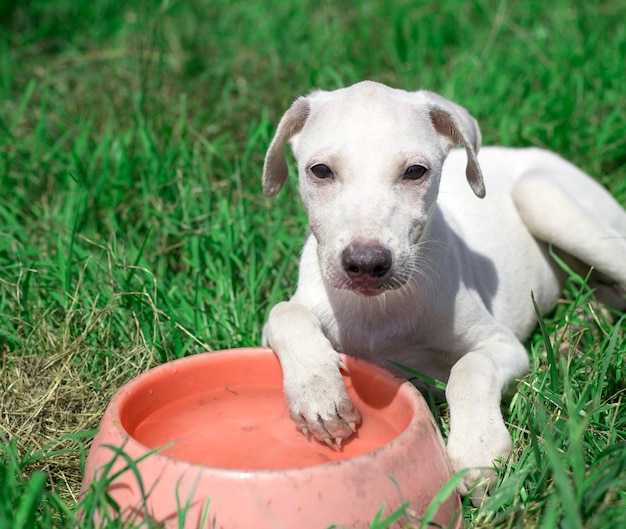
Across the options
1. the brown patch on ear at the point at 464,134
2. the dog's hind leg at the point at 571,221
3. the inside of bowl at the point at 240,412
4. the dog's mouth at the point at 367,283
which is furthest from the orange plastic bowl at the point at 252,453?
the dog's hind leg at the point at 571,221

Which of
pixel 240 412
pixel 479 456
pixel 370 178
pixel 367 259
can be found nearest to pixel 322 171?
pixel 370 178

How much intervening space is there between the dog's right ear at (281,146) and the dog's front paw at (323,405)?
1.05 m

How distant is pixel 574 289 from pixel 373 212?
181cm

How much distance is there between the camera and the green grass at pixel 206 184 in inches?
129

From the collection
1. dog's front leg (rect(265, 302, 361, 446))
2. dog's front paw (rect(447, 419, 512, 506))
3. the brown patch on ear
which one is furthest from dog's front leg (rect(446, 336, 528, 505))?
the brown patch on ear

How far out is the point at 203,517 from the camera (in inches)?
104

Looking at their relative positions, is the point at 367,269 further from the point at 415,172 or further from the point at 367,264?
the point at 415,172

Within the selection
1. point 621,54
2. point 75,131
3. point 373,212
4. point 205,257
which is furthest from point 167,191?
point 621,54

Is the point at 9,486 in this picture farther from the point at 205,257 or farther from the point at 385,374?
the point at 205,257

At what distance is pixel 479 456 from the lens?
3090 millimetres

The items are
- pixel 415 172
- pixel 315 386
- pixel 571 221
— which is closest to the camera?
pixel 315 386

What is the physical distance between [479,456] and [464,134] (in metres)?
1.34

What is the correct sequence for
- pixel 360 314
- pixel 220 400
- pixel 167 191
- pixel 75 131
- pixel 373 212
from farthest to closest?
1. pixel 75 131
2. pixel 167 191
3. pixel 360 314
4. pixel 220 400
5. pixel 373 212

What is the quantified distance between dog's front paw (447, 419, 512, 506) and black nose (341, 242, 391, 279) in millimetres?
663
